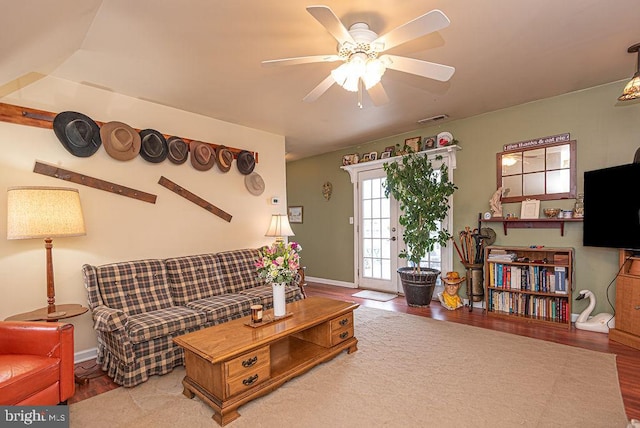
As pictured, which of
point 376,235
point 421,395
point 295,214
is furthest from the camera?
point 295,214

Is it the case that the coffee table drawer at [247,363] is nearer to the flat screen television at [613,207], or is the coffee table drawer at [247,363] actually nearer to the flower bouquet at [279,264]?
the flower bouquet at [279,264]

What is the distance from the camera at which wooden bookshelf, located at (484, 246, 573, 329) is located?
3.46 m

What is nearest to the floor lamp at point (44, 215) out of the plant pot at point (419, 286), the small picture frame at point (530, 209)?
the plant pot at point (419, 286)

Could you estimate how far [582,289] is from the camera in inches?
137

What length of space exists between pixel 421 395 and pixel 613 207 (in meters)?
2.63

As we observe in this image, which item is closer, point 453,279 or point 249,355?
point 249,355

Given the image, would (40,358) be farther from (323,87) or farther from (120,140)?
(323,87)

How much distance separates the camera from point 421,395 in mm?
2174

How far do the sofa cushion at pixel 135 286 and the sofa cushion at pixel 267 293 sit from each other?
82cm

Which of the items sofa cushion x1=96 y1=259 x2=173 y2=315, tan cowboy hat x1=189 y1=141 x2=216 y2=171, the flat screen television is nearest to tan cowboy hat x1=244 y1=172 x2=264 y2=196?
tan cowboy hat x1=189 y1=141 x2=216 y2=171

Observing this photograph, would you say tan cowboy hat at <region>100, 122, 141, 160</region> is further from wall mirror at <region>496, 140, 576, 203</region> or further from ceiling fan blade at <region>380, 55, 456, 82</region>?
wall mirror at <region>496, 140, 576, 203</region>

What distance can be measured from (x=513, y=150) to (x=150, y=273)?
173 inches

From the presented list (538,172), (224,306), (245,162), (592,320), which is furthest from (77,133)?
(592,320)

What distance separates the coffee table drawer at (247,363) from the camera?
6.46 ft
